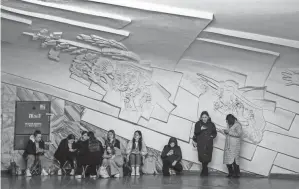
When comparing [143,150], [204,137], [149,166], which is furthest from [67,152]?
[204,137]

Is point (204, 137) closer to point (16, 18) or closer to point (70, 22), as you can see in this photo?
point (70, 22)

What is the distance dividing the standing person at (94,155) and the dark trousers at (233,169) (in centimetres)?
276

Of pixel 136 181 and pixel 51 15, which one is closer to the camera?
pixel 136 181

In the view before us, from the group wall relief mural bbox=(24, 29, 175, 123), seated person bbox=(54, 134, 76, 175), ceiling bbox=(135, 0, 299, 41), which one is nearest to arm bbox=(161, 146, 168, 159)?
wall relief mural bbox=(24, 29, 175, 123)

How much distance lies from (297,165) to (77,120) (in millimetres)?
4935

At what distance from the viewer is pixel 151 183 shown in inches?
436

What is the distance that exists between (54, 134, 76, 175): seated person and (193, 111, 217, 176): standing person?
265 centimetres

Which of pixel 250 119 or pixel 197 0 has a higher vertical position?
pixel 197 0

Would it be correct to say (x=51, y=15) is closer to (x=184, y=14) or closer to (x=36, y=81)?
(x=36, y=81)

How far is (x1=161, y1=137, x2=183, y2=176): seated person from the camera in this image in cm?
1272

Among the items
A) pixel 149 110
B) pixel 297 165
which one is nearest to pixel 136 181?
pixel 149 110

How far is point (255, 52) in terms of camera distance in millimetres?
12656

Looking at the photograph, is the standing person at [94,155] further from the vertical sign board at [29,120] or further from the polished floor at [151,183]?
the vertical sign board at [29,120]

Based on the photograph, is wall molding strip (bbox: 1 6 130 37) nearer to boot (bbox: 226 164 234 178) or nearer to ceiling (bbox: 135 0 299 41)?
ceiling (bbox: 135 0 299 41)
